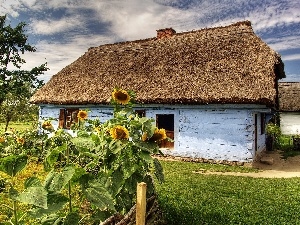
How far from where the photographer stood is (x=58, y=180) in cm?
203

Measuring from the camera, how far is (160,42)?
16.0 meters

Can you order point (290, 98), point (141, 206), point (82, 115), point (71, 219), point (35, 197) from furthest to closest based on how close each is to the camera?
1. point (290, 98)
2. point (82, 115)
3. point (141, 206)
4. point (71, 219)
5. point (35, 197)

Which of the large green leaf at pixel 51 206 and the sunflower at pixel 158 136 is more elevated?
the sunflower at pixel 158 136

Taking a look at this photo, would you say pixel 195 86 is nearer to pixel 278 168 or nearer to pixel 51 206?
pixel 278 168

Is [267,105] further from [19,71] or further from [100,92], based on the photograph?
[19,71]

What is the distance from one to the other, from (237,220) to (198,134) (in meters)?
6.81

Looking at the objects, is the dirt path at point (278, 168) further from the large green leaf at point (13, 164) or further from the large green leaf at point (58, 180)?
the large green leaf at point (13, 164)

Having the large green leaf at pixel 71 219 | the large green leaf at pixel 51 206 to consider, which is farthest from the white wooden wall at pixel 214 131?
the large green leaf at pixel 51 206

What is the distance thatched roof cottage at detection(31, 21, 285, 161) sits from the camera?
422 inches

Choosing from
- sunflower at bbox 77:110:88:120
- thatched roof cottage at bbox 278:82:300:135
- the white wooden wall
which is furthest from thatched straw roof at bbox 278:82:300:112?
sunflower at bbox 77:110:88:120

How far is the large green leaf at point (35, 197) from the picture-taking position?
169cm

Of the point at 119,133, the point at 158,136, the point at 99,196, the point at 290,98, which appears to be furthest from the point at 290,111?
the point at 99,196

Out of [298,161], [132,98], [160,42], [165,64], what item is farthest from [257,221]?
[160,42]

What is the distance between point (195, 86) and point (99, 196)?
9.85m
